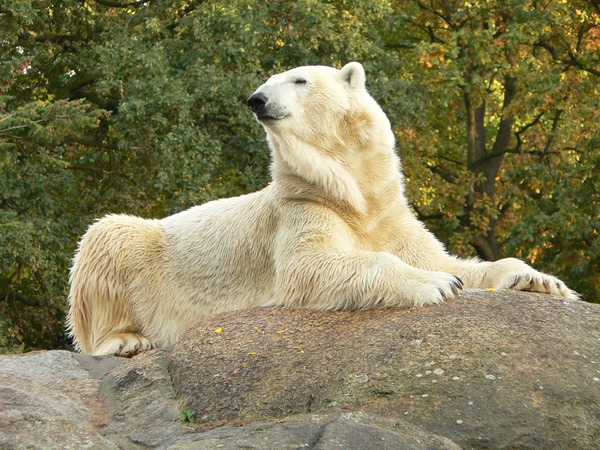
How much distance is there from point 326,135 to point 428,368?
2.37 m

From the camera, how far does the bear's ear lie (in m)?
7.10

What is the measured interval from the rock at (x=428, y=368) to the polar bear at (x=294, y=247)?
0.34m

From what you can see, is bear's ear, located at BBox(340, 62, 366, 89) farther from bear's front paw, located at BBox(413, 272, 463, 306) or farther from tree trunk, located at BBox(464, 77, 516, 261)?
tree trunk, located at BBox(464, 77, 516, 261)

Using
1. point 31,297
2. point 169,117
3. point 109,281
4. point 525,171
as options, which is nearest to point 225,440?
point 109,281

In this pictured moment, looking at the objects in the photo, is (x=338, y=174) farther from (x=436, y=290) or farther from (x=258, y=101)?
(x=436, y=290)

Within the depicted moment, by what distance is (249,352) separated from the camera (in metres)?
5.54

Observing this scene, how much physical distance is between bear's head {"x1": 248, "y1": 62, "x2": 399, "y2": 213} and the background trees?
22.6ft

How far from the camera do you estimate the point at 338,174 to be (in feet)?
22.1

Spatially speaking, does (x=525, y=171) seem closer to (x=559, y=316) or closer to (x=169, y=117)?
(x=169, y=117)

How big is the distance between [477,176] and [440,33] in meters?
3.42

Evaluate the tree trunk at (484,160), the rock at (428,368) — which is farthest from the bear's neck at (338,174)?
the tree trunk at (484,160)

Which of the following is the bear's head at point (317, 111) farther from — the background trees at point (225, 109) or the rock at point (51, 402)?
the background trees at point (225, 109)

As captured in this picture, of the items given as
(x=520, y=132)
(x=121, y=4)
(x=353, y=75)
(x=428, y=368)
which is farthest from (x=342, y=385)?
(x=520, y=132)

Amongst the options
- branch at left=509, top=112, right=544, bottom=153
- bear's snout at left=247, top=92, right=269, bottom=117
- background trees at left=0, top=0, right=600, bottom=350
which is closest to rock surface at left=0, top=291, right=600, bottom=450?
bear's snout at left=247, top=92, right=269, bottom=117
